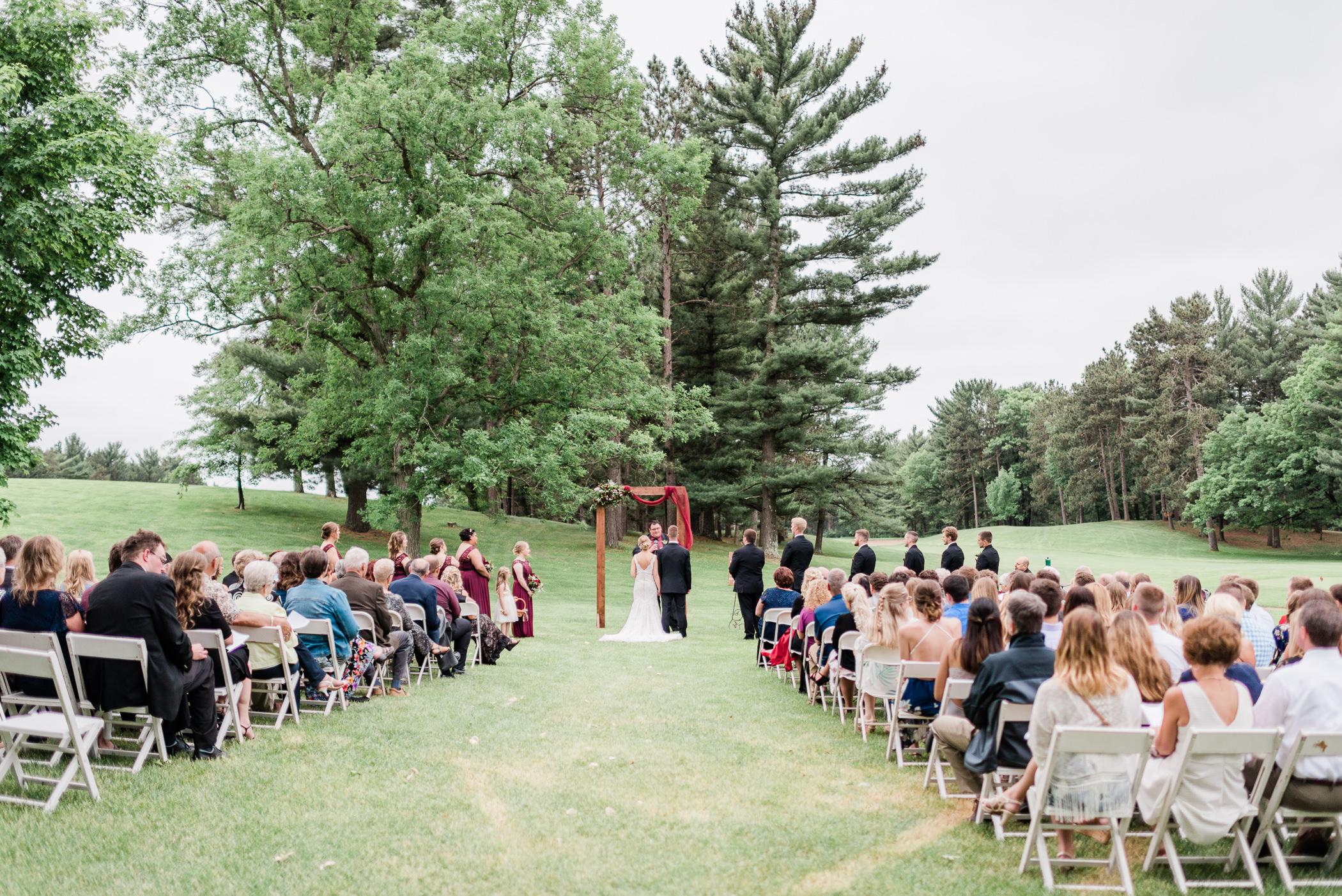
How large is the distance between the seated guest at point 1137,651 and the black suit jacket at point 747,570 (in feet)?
Answer: 30.0

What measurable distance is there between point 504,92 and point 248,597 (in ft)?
62.0

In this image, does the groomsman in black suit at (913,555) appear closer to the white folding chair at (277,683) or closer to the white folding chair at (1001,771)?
the white folding chair at (1001,771)

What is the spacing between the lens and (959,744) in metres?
5.06

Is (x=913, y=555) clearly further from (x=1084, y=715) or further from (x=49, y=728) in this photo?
(x=49, y=728)

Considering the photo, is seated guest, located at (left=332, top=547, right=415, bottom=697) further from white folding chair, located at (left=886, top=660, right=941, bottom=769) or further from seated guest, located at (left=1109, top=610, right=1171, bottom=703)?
seated guest, located at (left=1109, top=610, right=1171, bottom=703)

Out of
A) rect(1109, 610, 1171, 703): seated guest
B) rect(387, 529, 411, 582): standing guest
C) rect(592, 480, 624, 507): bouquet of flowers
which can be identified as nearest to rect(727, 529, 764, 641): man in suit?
rect(592, 480, 624, 507): bouquet of flowers

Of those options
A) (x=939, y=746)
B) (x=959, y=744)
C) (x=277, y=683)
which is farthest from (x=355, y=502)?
(x=959, y=744)

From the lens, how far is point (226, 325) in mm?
20578

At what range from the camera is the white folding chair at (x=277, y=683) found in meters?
6.62

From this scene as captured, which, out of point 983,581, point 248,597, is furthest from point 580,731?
point 983,581

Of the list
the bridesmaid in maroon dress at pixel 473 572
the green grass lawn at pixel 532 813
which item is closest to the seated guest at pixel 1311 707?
the green grass lawn at pixel 532 813

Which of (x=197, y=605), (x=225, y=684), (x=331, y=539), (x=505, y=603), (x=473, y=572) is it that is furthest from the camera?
(x=505, y=603)

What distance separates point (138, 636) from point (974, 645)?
5125 millimetres

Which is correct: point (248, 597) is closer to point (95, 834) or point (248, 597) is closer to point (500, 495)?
point (95, 834)
